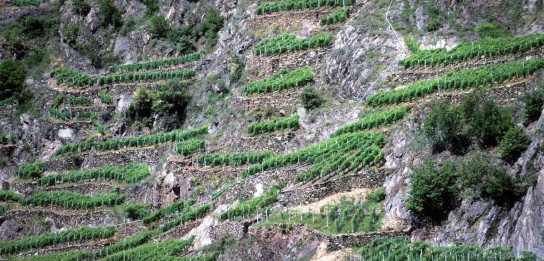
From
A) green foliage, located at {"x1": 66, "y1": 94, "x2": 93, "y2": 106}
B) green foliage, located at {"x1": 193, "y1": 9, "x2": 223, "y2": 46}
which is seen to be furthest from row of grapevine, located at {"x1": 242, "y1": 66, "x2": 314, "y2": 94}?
green foliage, located at {"x1": 66, "y1": 94, "x2": 93, "y2": 106}

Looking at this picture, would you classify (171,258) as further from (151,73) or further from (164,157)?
(151,73)

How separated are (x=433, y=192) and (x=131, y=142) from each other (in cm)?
2976

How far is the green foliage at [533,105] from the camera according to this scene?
5866cm

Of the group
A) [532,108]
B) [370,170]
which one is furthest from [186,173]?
[532,108]

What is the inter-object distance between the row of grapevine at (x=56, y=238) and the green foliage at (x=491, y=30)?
24604mm

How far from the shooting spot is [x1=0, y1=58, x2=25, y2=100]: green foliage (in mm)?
92562

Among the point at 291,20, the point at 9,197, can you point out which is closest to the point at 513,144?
the point at 291,20

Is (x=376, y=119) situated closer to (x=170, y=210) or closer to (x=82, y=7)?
→ (x=170, y=210)

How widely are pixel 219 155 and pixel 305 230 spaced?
1402 cm

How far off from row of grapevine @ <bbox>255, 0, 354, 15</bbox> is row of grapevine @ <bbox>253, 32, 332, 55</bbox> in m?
2.38

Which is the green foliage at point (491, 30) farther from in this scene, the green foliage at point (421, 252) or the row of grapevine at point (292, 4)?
the green foliage at point (421, 252)

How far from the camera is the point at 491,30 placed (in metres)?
72.6

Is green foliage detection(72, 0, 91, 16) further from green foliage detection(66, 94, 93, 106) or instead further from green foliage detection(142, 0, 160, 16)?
green foliage detection(66, 94, 93, 106)

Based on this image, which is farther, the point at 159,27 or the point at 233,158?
the point at 159,27
